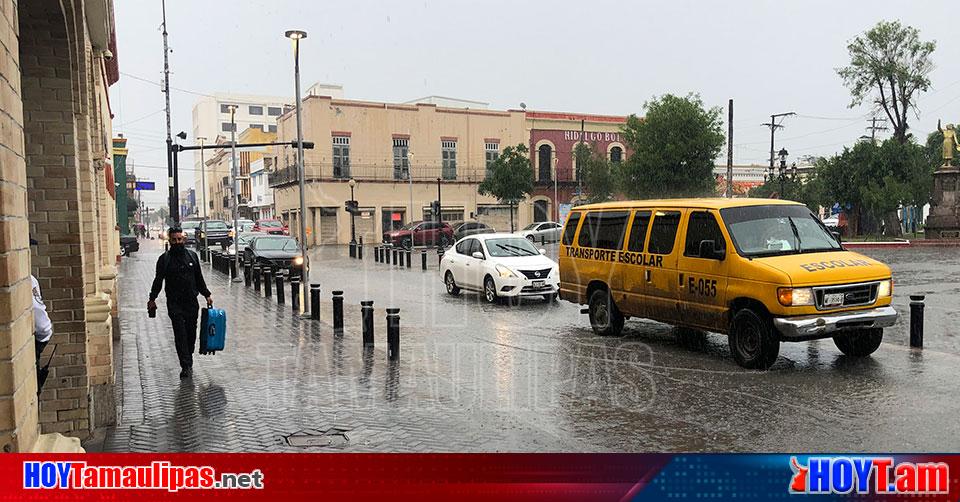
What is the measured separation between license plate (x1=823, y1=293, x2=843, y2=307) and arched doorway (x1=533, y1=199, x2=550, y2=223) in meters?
51.0

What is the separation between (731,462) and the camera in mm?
3332

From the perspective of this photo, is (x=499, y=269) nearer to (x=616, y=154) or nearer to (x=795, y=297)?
(x=795, y=297)

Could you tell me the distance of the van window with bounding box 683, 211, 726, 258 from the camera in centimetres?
1019

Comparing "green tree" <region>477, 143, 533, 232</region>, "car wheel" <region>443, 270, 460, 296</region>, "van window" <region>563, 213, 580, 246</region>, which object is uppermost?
"green tree" <region>477, 143, 533, 232</region>

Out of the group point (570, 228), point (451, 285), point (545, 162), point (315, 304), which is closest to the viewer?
point (570, 228)

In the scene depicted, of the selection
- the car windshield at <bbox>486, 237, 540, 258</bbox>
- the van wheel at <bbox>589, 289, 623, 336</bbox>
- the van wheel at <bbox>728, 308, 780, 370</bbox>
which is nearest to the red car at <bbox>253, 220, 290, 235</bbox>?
the car windshield at <bbox>486, 237, 540, 258</bbox>

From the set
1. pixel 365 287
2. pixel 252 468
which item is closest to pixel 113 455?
pixel 252 468

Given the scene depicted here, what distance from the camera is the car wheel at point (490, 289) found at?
55.8 feet

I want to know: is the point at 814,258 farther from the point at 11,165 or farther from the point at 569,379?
the point at 11,165

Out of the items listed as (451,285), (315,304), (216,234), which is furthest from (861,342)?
(216,234)

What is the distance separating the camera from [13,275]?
3275mm

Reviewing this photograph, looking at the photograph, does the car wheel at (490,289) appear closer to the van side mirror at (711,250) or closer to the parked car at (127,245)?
the van side mirror at (711,250)

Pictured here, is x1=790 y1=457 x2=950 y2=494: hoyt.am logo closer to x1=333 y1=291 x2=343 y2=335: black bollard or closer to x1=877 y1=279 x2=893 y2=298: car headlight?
x1=877 y1=279 x2=893 y2=298: car headlight

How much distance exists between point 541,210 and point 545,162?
12.3ft
